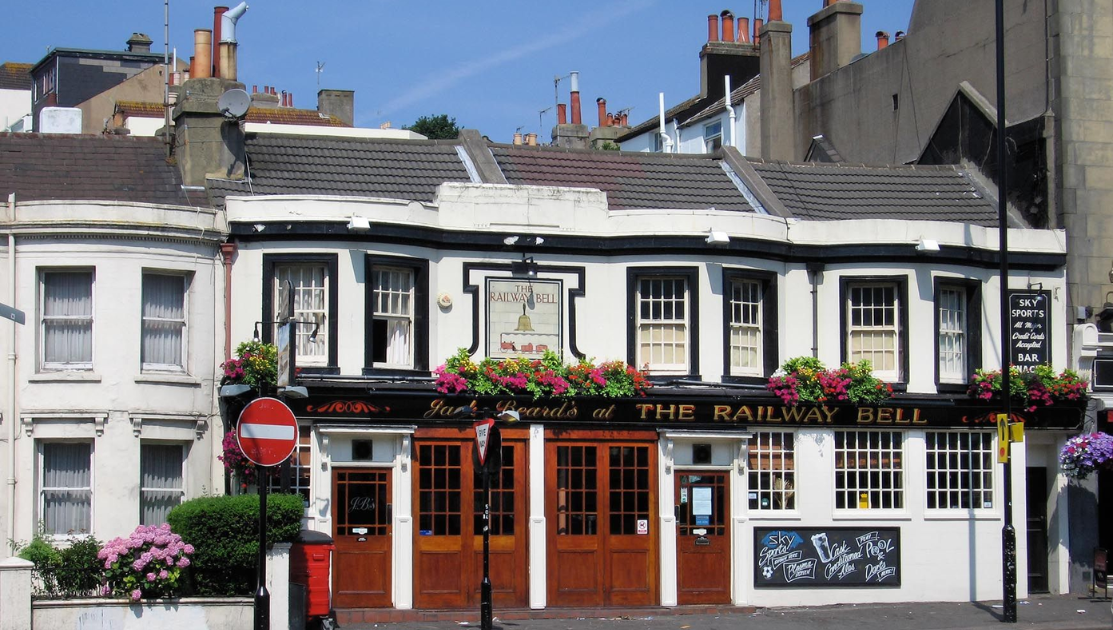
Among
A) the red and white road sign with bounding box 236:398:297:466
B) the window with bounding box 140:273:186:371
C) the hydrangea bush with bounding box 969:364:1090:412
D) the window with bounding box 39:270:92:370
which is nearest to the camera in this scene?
the red and white road sign with bounding box 236:398:297:466

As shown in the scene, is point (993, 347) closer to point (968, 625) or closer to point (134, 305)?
point (968, 625)

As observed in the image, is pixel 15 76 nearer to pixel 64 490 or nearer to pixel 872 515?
pixel 64 490

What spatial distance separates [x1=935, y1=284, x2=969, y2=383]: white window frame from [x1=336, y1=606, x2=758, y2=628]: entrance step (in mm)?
5683

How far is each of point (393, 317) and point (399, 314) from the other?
147 mm

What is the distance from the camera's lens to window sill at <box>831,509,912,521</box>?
24.4 m

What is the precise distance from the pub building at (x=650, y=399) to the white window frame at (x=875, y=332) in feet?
0.15

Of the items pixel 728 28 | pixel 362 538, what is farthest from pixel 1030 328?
pixel 728 28

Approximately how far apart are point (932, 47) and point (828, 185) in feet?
20.0

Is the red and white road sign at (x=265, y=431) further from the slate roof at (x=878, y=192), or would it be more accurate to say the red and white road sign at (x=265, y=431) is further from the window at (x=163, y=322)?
the slate roof at (x=878, y=192)

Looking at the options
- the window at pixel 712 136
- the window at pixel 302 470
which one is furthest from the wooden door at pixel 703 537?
the window at pixel 712 136

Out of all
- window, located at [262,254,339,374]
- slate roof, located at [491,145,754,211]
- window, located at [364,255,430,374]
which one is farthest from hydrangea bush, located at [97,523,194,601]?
slate roof, located at [491,145,754,211]

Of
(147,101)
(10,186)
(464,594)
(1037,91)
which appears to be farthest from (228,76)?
(147,101)

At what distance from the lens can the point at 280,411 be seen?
1688 centimetres

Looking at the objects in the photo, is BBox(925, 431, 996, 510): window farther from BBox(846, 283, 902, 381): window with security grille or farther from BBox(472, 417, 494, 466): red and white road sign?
BBox(472, 417, 494, 466): red and white road sign
